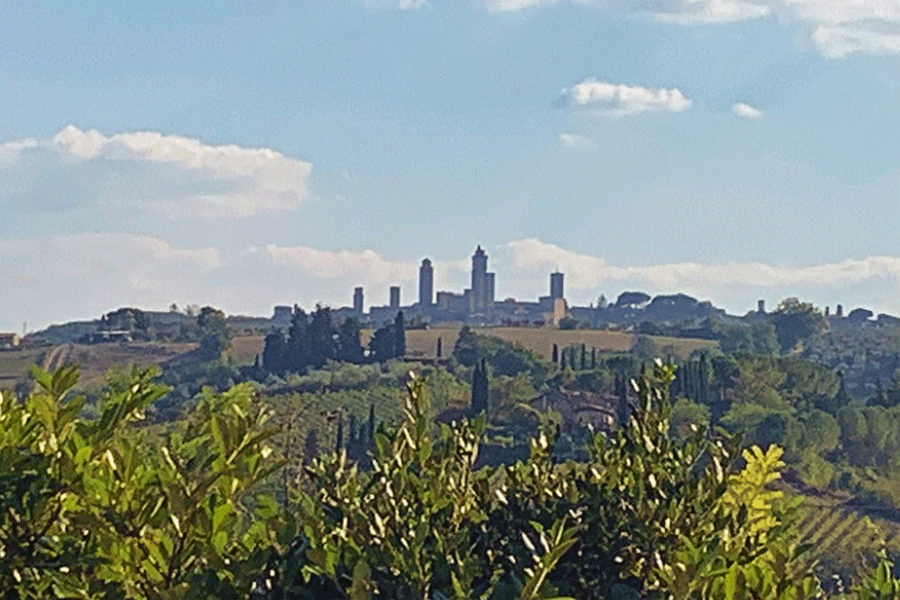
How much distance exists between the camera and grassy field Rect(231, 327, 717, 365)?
531 ft

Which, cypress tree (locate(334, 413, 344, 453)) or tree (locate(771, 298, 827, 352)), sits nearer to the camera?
cypress tree (locate(334, 413, 344, 453))

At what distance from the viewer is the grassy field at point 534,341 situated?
531 feet

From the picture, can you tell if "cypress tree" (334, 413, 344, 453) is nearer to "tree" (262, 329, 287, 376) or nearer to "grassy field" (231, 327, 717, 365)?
"tree" (262, 329, 287, 376)

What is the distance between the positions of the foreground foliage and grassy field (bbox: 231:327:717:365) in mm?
147189

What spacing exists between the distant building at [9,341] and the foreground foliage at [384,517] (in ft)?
564

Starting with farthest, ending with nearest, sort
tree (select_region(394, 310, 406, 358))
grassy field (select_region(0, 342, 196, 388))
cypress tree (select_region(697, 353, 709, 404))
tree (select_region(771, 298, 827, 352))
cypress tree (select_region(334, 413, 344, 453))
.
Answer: tree (select_region(771, 298, 827, 352)) → grassy field (select_region(0, 342, 196, 388)) → tree (select_region(394, 310, 406, 358)) → cypress tree (select_region(697, 353, 709, 404)) → cypress tree (select_region(334, 413, 344, 453))

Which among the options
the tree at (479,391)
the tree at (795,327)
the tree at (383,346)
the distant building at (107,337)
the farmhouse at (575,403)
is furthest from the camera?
the tree at (795,327)

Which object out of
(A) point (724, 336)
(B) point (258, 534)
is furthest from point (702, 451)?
(A) point (724, 336)

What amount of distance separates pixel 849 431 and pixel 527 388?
2539 cm

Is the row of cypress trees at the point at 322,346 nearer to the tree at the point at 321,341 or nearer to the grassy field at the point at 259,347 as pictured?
the tree at the point at 321,341

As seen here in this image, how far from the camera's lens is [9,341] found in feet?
592

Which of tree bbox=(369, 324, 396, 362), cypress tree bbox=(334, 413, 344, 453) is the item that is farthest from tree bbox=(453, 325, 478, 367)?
cypress tree bbox=(334, 413, 344, 453)

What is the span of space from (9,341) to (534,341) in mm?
65833

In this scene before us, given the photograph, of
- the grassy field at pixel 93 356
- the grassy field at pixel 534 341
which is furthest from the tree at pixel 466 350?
the grassy field at pixel 93 356
